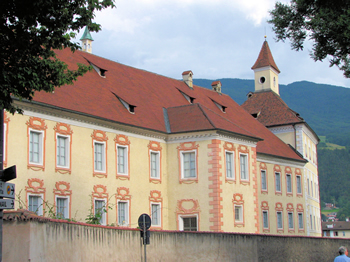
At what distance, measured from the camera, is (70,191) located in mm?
27234

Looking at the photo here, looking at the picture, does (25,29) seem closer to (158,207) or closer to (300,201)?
(158,207)

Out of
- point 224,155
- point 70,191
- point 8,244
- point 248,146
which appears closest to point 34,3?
point 8,244

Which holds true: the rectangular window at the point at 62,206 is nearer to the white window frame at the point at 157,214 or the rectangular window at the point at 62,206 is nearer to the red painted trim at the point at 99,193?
the red painted trim at the point at 99,193

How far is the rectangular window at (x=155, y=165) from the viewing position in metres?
33.1

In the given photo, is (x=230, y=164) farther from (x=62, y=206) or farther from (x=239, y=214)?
(x=62, y=206)

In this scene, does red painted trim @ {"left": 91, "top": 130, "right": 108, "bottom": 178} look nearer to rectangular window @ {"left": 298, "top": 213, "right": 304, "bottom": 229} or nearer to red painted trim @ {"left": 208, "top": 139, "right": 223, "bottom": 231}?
red painted trim @ {"left": 208, "top": 139, "right": 223, "bottom": 231}

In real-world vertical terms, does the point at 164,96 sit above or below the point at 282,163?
above

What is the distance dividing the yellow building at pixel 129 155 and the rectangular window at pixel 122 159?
0.06 meters

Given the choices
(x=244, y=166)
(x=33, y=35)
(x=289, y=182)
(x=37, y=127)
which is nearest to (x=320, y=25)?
(x=33, y=35)

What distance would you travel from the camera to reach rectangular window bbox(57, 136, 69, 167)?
27219 mm

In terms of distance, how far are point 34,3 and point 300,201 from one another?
3810 centimetres

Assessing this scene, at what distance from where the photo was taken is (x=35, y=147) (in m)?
26.0

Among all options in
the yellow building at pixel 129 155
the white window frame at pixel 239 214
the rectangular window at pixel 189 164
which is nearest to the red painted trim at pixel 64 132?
the yellow building at pixel 129 155

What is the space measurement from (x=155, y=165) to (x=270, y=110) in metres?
23.0
